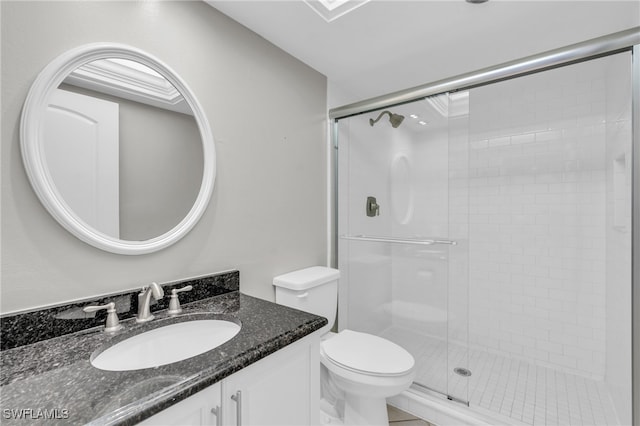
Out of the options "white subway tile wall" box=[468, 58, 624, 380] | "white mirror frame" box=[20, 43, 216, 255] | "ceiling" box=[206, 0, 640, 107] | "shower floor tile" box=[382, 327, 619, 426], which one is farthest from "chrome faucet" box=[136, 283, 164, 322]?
"white subway tile wall" box=[468, 58, 624, 380]

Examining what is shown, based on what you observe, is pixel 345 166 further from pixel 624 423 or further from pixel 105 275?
pixel 624 423

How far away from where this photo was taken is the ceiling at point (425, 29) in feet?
4.80

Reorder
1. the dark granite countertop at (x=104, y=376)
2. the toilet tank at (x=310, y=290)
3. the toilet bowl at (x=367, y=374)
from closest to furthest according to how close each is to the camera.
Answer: the dark granite countertop at (x=104, y=376) → the toilet bowl at (x=367, y=374) → the toilet tank at (x=310, y=290)

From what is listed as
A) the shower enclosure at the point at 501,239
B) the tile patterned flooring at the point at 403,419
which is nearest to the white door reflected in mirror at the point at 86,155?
the shower enclosure at the point at 501,239

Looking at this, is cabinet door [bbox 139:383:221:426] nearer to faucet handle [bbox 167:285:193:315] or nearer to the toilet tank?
faucet handle [bbox 167:285:193:315]

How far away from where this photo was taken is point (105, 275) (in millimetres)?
1081

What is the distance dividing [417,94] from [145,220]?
1.66m

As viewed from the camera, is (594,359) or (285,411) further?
(594,359)

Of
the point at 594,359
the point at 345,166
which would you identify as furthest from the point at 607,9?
the point at 594,359

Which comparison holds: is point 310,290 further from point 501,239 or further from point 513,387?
point 501,239

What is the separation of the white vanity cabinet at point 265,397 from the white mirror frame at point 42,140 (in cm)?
67

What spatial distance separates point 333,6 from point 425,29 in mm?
557

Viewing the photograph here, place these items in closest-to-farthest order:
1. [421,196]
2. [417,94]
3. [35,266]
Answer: [35,266] < [417,94] < [421,196]

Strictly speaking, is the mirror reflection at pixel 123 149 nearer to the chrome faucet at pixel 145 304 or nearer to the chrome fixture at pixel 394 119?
the chrome faucet at pixel 145 304
